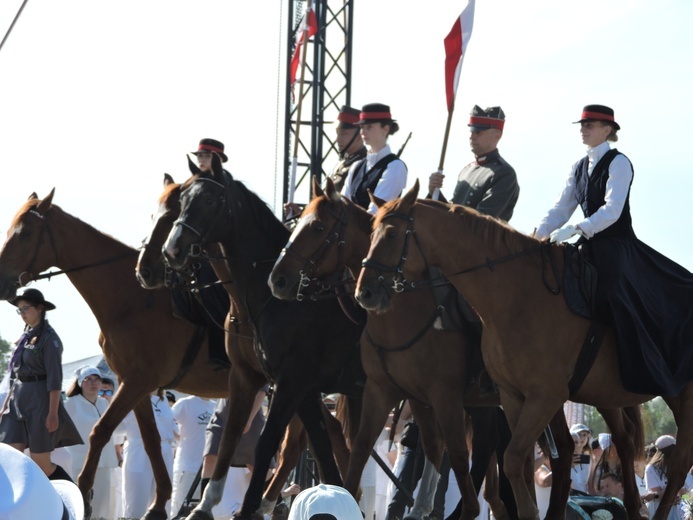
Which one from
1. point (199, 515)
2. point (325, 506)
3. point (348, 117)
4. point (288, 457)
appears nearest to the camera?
point (325, 506)

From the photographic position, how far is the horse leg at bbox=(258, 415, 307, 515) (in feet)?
30.5

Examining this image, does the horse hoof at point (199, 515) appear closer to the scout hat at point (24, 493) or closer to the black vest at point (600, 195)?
the black vest at point (600, 195)

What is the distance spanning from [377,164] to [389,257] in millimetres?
1898

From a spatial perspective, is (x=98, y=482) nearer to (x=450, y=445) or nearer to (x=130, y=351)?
(x=130, y=351)

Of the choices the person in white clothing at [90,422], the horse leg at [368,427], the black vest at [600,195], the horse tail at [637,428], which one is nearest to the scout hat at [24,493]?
the horse leg at [368,427]

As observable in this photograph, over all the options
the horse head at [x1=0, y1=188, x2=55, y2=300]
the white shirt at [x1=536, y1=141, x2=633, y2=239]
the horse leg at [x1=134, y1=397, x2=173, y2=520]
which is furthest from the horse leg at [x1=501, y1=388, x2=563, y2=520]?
the horse head at [x1=0, y1=188, x2=55, y2=300]

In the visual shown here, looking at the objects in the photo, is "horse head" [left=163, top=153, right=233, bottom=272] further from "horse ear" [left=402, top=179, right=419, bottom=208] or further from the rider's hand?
"horse ear" [left=402, top=179, right=419, bottom=208]

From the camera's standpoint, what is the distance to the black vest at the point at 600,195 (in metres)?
8.20

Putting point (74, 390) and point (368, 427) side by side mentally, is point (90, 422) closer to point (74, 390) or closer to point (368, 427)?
point (74, 390)

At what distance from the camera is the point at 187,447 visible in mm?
12828

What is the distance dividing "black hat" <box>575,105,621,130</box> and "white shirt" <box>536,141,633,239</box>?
0.16m

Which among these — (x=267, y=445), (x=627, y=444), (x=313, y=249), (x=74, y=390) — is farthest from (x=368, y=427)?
(x=74, y=390)

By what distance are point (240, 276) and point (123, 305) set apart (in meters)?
1.52

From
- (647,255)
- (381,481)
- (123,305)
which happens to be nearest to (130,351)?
(123,305)
